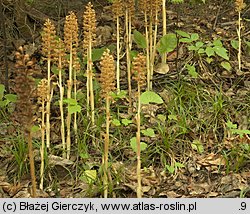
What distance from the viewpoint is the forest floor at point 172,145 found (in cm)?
388

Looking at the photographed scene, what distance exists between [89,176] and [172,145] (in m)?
0.77

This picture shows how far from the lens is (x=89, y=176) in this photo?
3842 mm

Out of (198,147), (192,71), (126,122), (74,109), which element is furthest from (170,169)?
(192,71)

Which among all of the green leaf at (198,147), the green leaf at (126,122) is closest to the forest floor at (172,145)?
the green leaf at (198,147)

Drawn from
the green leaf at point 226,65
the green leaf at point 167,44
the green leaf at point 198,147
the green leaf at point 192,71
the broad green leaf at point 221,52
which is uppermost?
the green leaf at point 167,44

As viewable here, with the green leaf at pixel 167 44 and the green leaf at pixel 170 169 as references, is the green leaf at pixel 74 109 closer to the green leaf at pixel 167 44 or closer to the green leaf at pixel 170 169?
the green leaf at pixel 170 169

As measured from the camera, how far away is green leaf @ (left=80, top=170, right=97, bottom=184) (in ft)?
12.4

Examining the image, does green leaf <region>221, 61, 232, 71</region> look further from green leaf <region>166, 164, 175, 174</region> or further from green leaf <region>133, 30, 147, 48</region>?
green leaf <region>166, 164, 175, 174</region>

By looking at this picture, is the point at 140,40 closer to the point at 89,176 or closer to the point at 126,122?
the point at 126,122

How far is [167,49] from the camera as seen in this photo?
4.96 metres

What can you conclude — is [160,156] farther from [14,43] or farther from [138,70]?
[14,43]

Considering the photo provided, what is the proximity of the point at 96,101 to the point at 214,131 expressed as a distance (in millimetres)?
1057

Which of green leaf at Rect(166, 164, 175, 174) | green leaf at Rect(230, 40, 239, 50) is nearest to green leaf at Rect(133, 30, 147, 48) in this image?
green leaf at Rect(230, 40, 239, 50)
